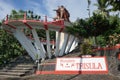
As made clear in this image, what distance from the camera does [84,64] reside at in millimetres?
21438

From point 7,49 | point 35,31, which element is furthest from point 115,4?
point 7,49

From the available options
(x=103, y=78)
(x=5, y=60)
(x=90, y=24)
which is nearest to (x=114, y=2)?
(x=103, y=78)

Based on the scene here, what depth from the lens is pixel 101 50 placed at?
22.9m

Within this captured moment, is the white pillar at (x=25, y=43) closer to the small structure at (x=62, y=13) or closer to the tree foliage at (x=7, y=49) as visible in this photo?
the tree foliage at (x=7, y=49)

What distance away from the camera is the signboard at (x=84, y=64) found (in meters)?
20.7

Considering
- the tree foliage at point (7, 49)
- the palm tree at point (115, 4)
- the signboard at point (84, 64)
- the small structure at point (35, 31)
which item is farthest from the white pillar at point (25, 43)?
the palm tree at point (115, 4)

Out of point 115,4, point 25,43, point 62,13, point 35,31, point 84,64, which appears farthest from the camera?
point 62,13

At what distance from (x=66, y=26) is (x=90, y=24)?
164 inches

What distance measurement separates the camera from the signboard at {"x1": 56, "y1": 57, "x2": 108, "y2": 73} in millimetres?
20719

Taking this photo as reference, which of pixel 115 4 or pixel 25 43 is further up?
pixel 115 4

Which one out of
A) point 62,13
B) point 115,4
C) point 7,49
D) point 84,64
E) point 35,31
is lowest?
point 84,64

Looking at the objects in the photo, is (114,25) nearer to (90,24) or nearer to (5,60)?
(90,24)

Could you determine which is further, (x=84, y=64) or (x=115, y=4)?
(x=84, y=64)

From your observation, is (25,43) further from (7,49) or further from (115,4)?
(115,4)
